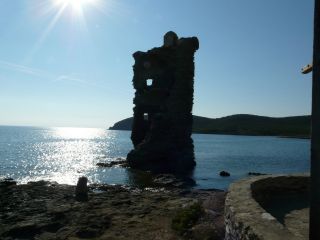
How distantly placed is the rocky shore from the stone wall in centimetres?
233

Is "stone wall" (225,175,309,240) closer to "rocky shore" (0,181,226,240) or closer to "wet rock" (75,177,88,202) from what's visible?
"rocky shore" (0,181,226,240)

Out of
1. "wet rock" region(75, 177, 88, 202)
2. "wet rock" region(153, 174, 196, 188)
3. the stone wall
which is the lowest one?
"wet rock" region(153, 174, 196, 188)

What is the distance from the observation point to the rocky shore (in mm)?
16859

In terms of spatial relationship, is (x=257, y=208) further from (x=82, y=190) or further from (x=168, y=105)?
(x=168, y=105)

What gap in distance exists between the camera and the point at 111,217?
68.8 ft

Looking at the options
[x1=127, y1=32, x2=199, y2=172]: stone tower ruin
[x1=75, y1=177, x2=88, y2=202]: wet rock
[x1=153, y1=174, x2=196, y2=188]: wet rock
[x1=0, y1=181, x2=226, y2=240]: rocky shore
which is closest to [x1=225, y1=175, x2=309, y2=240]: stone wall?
[x1=0, y1=181, x2=226, y2=240]: rocky shore

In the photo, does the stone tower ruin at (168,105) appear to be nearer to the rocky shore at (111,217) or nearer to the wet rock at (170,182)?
the wet rock at (170,182)

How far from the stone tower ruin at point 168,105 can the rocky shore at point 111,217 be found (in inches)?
1019

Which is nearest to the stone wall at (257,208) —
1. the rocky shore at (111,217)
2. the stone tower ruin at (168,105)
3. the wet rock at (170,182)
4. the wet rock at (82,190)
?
the rocky shore at (111,217)

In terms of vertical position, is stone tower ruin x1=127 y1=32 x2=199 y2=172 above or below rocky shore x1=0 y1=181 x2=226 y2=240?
above

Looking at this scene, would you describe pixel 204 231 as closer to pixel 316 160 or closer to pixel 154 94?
pixel 316 160

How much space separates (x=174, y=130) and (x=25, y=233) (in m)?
38.5

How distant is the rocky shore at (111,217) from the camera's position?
16.9 meters

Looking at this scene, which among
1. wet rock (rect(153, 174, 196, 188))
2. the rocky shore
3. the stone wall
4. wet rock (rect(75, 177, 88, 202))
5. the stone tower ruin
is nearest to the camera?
the stone wall
